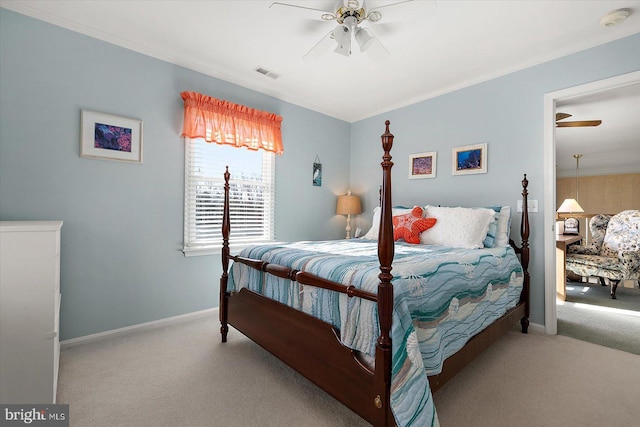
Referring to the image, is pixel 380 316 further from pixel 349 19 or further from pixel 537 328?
pixel 537 328

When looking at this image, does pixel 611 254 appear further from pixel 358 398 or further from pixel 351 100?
pixel 358 398

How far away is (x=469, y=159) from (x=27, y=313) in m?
3.74

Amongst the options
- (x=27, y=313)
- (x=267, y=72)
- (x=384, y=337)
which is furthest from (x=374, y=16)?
(x=27, y=313)

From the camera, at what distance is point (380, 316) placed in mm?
1286

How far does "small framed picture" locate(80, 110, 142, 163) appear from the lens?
→ 2361 millimetres

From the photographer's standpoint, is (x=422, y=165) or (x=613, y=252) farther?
(x=613, y=252)

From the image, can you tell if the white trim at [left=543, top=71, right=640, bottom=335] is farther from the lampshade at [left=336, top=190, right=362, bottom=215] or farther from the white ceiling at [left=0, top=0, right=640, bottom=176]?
the lampshade at [left=336, top=190, right=362, bottom=215]

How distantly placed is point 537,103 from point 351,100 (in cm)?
198

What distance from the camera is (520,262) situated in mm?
2740

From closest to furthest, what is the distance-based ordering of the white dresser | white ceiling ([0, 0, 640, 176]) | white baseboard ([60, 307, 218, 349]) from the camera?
the white dresser
white ceiling ([0, 0, 640, 176])
white baseboard ([60, 307, 218, 349])

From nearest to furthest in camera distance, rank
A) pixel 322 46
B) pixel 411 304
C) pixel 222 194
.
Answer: pixel 411 304 < pixel 322 46 < pixel 222 194

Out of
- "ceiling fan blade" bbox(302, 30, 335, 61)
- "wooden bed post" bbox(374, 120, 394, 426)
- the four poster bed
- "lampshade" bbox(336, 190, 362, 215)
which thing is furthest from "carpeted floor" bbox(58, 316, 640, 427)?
"ceiling fan blade" bbox(302, 30, 335, 61)

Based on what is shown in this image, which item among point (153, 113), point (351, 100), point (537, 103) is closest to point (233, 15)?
point (153, 113)

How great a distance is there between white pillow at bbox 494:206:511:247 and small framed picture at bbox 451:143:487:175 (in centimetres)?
54
